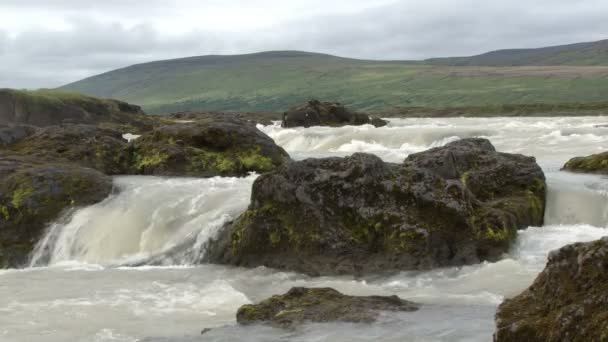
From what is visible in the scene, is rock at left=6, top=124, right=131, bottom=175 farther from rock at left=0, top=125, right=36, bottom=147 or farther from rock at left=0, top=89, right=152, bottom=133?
rock at left=0, top=89, right=152, bottom=133

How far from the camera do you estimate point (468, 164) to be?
19.0m

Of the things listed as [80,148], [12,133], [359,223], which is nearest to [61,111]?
[12,133]

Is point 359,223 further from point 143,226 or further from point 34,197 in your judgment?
point 34,197

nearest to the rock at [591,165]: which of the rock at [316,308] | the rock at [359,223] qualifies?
the rock at [359,223]

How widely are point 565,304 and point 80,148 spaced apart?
780 inches

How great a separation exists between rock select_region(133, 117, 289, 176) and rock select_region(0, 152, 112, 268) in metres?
3.16

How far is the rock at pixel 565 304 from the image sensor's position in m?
6.13

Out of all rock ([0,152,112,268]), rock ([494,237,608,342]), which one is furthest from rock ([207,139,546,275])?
rock ([494,237,608,342])

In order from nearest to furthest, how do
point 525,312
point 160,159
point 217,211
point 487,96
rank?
point 525,312, point 217,211, point 160,159, point 487,96

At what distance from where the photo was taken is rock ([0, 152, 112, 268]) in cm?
1748

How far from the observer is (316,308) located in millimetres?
9539

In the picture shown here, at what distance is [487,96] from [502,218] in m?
159

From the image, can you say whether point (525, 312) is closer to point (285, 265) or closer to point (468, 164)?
point (285, 265)

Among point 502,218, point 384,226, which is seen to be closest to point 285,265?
point 384,226
